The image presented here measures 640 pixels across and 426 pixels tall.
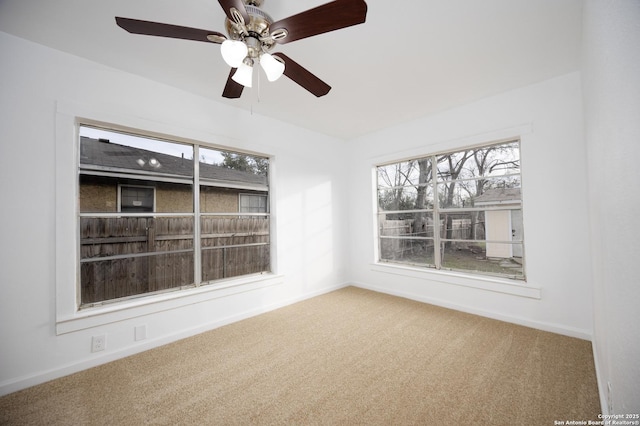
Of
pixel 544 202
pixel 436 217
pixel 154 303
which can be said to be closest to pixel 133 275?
pixel 154 303

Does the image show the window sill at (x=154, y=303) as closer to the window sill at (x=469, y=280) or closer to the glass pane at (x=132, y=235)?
the glass pane at (x=132, y=235)

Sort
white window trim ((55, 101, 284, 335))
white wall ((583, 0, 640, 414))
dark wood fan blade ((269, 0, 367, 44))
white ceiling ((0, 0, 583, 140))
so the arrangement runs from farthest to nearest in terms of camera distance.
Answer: white window trim ((55, 101, 284, 335))
white ceiling ((0, 0, 583, 140))
dark wood fan blade ((269, 0, 367, 44))
white wall ((583, 0, 640, 414))


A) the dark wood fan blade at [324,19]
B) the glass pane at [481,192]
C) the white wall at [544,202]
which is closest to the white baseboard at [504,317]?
the white wall at [544,202]

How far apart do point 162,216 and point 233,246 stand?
92 centimetres

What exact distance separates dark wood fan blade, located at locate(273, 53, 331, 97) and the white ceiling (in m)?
0.41

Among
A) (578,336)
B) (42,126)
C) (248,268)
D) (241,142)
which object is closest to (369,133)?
(241,142)

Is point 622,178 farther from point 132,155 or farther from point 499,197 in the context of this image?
point 132,155

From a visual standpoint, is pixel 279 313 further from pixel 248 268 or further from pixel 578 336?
pixel 578 336

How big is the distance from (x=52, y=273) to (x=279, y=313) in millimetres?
2306

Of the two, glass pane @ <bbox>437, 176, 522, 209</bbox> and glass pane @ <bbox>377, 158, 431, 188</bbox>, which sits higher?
glass pane @ <bbox>377, 158, 431, 188</bbox>

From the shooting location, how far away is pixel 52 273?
6.92 feet

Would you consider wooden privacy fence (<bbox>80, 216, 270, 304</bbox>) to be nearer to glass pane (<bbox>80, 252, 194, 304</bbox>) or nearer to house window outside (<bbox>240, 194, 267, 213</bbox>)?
glass pane (<bbox>80, 252, 194, 304</bbox>)

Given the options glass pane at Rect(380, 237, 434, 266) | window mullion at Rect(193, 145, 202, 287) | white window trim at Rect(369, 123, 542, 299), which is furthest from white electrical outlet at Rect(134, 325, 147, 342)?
glass pane at Rect(380, 237, 434, 266)

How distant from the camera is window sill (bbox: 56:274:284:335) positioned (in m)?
2.17
